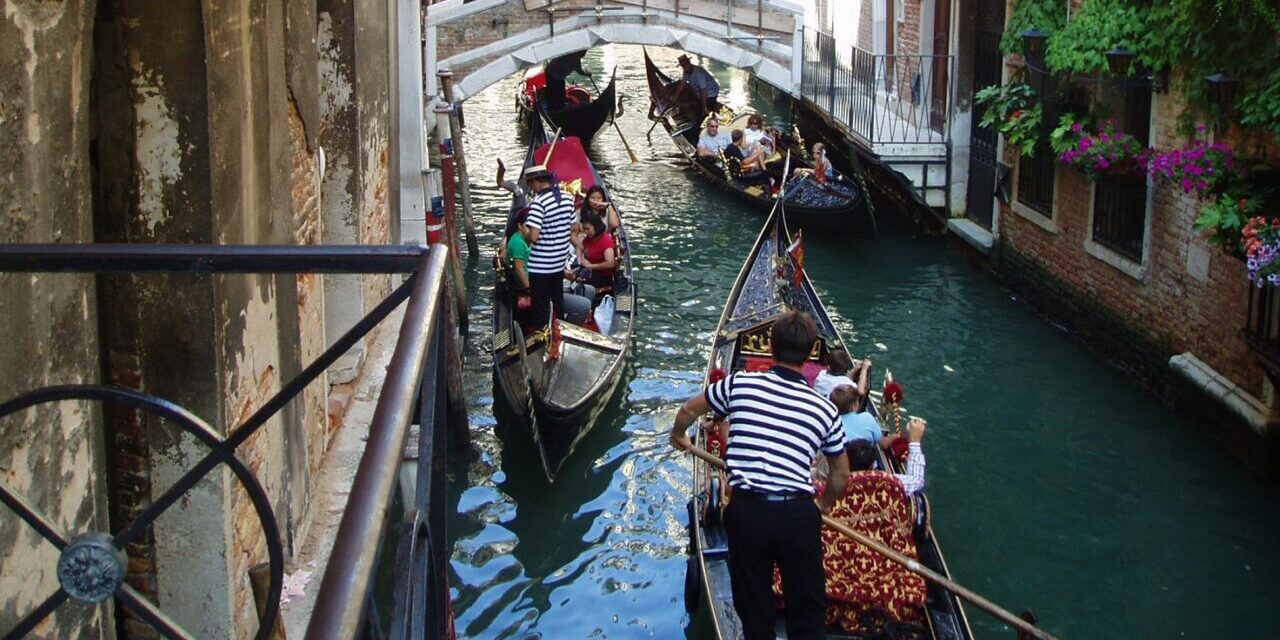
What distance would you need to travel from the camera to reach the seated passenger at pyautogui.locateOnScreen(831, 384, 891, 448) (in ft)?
13.0

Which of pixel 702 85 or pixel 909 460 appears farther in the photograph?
pixel 702 85

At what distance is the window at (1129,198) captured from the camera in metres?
6.36

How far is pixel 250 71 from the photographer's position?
3082mm

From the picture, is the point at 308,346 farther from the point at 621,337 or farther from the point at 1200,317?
the point at 1200,317

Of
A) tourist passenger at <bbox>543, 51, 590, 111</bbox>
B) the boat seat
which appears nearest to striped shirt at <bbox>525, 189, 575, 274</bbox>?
the boat seat

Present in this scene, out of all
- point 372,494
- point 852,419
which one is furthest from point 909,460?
point 372,494

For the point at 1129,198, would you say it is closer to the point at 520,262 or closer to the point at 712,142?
the point at 520,262

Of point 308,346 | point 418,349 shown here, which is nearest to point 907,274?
point 308,346

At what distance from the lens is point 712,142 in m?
11.0

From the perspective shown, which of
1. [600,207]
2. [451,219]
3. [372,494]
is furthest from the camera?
[600,207]

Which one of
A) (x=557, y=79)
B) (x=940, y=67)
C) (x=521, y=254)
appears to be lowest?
(x=521, y=254)

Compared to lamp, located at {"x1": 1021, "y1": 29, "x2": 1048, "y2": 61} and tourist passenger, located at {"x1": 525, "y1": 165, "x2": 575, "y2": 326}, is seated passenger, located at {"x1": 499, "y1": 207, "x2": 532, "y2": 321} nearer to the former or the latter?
tourist passenger, located at {"x1": 525, "y1": 165, "x2": 575, "y2": 326}

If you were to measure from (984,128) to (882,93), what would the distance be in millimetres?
2388

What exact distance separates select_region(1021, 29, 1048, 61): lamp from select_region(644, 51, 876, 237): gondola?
1615mm
